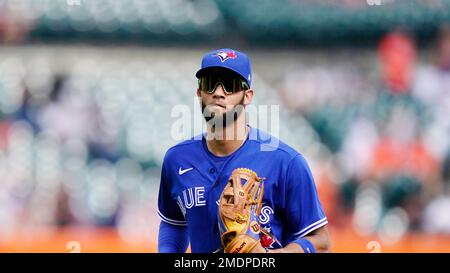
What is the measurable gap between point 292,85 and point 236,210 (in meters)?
6.84

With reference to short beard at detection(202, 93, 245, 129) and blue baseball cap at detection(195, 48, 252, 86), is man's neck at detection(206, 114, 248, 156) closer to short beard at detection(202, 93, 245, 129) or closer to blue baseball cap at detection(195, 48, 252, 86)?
short beard at detection(202, 93, 245, 129)

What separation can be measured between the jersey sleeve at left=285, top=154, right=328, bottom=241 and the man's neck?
0.31m

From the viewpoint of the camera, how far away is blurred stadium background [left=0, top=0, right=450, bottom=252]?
9484 millimetres

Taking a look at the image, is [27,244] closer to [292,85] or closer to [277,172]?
[292,85]

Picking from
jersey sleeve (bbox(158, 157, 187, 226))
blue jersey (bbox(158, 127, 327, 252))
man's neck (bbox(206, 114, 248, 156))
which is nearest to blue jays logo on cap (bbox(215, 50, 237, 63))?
man's neck (bbox(206, 114, 248, 156))

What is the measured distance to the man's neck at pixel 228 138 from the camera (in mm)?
3875

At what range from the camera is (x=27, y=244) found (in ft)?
30.1

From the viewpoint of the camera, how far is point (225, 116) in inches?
149

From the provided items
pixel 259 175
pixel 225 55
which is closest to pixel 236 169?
pixel 259 175

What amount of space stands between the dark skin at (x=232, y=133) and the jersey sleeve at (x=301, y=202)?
1.7 inches

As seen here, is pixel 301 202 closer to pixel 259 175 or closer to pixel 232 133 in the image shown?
pixel 259 175
